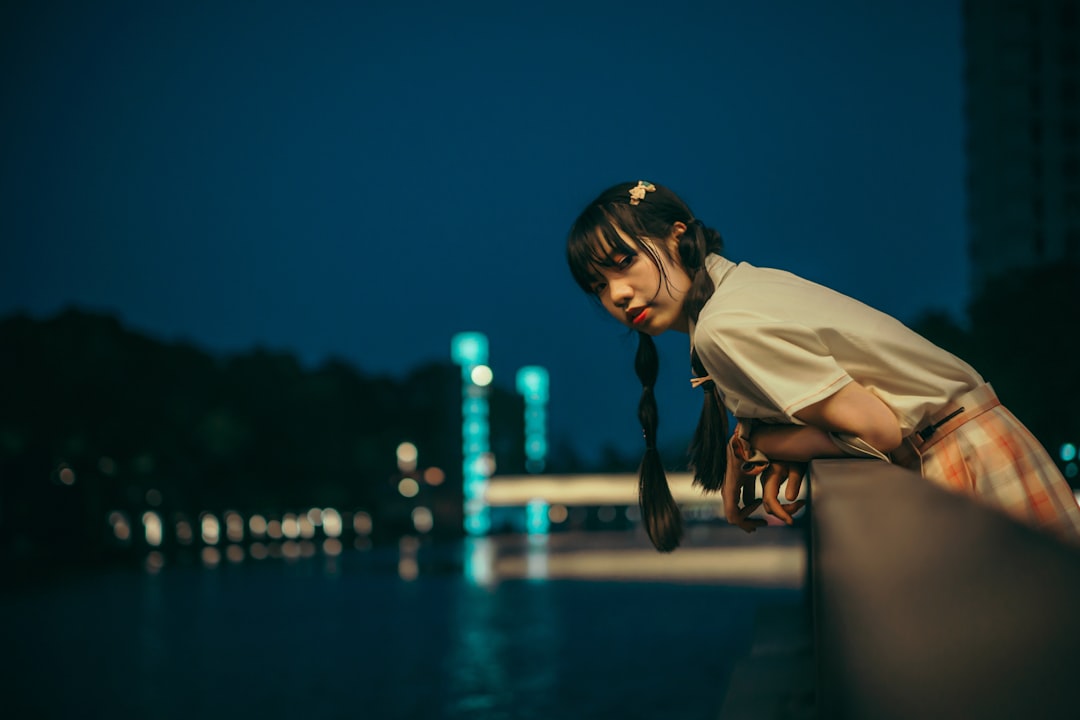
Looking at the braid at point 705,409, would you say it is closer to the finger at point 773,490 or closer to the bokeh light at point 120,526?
the finger at point 773,490

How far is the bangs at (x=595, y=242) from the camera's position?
2066 mm

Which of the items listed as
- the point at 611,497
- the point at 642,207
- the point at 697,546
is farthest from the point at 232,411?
the point at 642,207

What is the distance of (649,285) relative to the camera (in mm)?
2068

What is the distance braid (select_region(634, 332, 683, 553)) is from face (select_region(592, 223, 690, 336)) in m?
0.15

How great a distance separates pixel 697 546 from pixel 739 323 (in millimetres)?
40078

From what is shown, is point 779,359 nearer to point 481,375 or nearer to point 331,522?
point 331,522

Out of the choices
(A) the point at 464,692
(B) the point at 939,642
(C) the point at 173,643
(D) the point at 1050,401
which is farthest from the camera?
(D) the point at 1050,401

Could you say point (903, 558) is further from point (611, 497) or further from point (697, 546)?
point (611, 497)

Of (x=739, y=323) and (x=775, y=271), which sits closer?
(x=739, y=323)

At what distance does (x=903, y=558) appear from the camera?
989 mm

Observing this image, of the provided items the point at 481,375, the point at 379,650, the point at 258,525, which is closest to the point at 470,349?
the point at 481,375

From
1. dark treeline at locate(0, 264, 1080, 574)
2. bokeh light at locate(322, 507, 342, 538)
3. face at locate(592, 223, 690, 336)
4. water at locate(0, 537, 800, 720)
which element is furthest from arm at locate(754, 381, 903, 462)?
bokeh light at locate(322, 507, 342, 538)

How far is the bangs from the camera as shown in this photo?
81.4 inches

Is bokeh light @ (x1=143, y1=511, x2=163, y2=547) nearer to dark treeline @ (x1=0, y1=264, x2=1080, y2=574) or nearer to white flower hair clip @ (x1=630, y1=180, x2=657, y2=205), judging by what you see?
dark treeline @ (x1=0, y1=264, x2=1080, y2=574)
